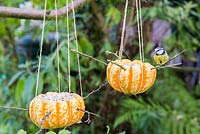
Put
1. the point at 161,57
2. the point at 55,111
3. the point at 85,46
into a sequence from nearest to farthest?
the point at 55,111 < the point at 161,57 < the point at 85,46

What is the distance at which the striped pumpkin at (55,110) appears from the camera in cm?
67

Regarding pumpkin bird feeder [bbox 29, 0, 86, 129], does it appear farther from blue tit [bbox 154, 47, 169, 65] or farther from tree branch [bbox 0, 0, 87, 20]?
tree branch [bbox 0, 0, 87, 20]

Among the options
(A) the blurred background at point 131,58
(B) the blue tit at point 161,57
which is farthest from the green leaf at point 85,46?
(B) the blue tit at point 161,57

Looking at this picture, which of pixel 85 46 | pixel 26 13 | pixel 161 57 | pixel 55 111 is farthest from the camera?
pixel 85 46

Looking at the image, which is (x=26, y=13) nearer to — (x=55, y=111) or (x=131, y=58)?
(x=55, y=111)

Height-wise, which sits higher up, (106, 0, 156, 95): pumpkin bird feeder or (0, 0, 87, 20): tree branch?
(0, 0, 87, 20): tree branch

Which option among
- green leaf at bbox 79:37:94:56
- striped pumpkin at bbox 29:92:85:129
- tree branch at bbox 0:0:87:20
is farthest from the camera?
green leaf at bbox 79:37:94:56

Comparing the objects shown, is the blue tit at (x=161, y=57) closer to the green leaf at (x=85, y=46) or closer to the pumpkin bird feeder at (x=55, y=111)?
the pumpkin bird feeder at (x=55, y=111)

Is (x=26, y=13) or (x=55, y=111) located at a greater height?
(x=26, y=13)

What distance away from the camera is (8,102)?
2059 millimetres

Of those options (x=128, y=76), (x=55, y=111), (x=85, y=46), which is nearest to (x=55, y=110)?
(x=55, y=111)

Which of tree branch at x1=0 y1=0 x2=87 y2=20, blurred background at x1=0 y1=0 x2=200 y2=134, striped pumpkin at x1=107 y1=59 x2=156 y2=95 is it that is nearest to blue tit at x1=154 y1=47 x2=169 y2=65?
striped pumpkin at x1=107 y1=59 x2=156 y2=95

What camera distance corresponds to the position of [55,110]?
2.19 feet

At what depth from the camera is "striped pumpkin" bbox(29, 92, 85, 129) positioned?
67 centimetres
